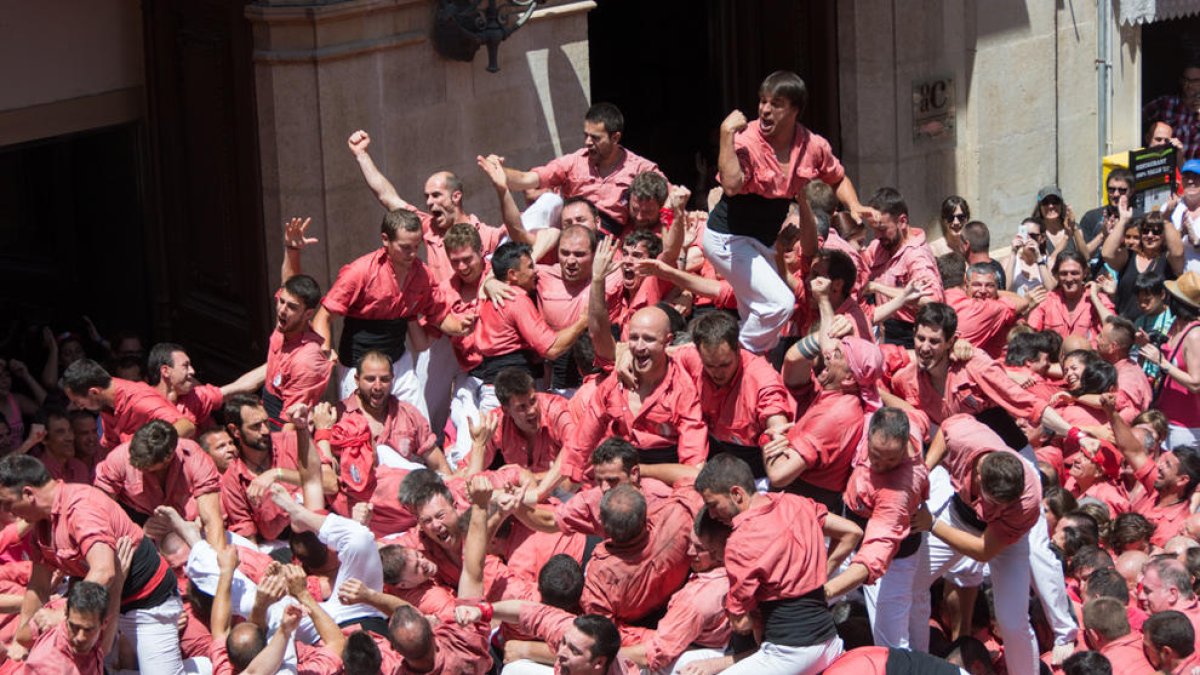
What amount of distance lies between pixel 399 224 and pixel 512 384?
1308 mm

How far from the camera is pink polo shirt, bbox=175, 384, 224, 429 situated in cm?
1173

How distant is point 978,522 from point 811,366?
4.11 ft

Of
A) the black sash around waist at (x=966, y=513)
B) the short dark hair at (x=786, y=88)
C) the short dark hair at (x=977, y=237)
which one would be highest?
the short dark hair at (x=786, y=88)

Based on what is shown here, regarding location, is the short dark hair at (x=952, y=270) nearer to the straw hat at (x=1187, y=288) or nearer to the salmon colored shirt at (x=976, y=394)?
the straw hat at (x=1187, y=288)

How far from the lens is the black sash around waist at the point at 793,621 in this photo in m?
9.23

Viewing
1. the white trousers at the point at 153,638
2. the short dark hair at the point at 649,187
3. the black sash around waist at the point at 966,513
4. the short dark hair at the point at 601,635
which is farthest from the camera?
the short dark hair at the point at 649,187

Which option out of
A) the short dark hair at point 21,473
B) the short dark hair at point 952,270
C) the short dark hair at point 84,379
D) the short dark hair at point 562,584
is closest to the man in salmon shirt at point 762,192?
the short dark hair at point 562,584

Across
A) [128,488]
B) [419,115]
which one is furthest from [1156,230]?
[128,488]

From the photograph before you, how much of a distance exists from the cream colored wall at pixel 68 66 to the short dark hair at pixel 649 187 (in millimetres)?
4065

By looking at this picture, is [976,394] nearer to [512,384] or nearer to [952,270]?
[512,384]

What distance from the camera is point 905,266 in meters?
13.2

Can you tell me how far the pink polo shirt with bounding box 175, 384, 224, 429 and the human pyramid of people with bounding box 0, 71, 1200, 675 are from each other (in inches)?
1.0

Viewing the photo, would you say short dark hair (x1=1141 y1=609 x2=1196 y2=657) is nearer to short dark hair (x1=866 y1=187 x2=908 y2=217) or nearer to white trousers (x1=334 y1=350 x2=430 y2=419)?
short dark hair (x1=866 y1=187 x2=908 y2=217)

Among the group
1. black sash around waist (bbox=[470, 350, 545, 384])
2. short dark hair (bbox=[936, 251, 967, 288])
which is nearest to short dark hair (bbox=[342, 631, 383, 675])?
black sash around waist (bbox=[470, 350, 545, 384])
